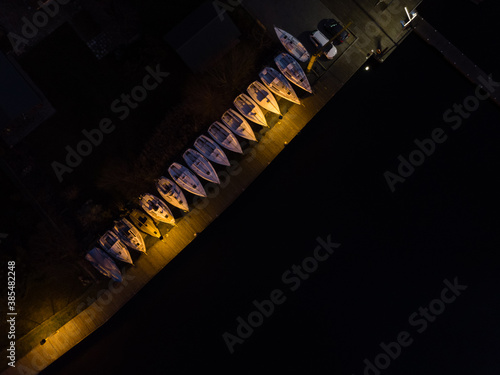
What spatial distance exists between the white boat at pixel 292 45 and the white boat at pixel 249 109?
464cm

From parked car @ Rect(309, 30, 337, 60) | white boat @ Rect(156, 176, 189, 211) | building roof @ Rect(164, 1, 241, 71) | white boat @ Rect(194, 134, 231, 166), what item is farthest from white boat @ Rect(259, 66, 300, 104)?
white boat @ Rect(156, 176, 189, 211)

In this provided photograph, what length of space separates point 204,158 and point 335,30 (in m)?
13.3

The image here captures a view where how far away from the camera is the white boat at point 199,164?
1977 cm

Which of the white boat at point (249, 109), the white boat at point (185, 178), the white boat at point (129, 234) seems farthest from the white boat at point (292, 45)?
the white boat at point (129, 234)

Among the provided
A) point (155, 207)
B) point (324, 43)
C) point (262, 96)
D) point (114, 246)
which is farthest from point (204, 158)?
point (324, 43)

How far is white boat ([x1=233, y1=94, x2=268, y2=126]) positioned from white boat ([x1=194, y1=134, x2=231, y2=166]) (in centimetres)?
311

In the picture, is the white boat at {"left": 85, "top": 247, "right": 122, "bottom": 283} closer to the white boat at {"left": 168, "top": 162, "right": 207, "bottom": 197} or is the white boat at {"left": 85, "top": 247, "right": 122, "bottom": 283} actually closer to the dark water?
the dark water

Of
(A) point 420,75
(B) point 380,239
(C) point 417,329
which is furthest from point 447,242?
(A) point 420,75

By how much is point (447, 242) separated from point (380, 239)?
199 inches

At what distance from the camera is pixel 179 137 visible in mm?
20078

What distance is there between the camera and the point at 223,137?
1981 cm

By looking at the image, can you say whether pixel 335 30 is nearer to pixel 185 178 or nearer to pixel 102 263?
pixel 185 178

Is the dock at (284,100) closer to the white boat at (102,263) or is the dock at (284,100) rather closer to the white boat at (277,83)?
the white boat at (277,83)

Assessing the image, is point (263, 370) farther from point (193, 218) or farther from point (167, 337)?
point (193, 218)
